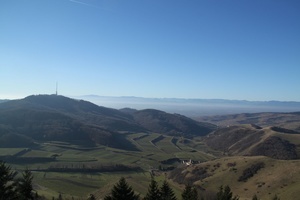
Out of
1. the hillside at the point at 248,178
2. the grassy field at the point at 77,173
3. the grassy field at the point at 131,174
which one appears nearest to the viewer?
the hillside at the point at 248,178

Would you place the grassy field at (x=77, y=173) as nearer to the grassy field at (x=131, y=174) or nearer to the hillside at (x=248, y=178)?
the grassy field at (x=131, y=174)

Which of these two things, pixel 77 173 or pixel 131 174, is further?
pixel 131 174

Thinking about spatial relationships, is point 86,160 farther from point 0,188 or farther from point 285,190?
point 0,188

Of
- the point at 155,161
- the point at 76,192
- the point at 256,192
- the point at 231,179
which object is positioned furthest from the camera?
the point at 155,161

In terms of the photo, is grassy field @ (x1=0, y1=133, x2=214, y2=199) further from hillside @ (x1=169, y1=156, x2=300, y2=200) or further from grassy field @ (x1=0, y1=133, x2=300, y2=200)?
hillside @ (x1=169, y1=156, x2=300, y2=200)

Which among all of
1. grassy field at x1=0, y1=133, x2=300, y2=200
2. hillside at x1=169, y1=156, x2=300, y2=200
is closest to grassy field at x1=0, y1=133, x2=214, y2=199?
grassy field at x1=0, y1=133, x2=300, y2=200

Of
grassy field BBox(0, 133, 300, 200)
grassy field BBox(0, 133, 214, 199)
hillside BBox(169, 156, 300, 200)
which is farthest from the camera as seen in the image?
grassy field BBox(0, 133, 214, 199)

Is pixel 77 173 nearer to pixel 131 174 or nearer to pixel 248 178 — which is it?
pixel 131 174

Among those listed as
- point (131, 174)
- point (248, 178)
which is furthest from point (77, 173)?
point (248, 178)

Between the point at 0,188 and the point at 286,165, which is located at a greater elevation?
the point at 0,188

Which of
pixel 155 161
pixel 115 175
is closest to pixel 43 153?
pixel 115 175

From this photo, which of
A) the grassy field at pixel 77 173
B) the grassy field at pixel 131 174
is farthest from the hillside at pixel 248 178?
the grassy field at pixel 77 173
